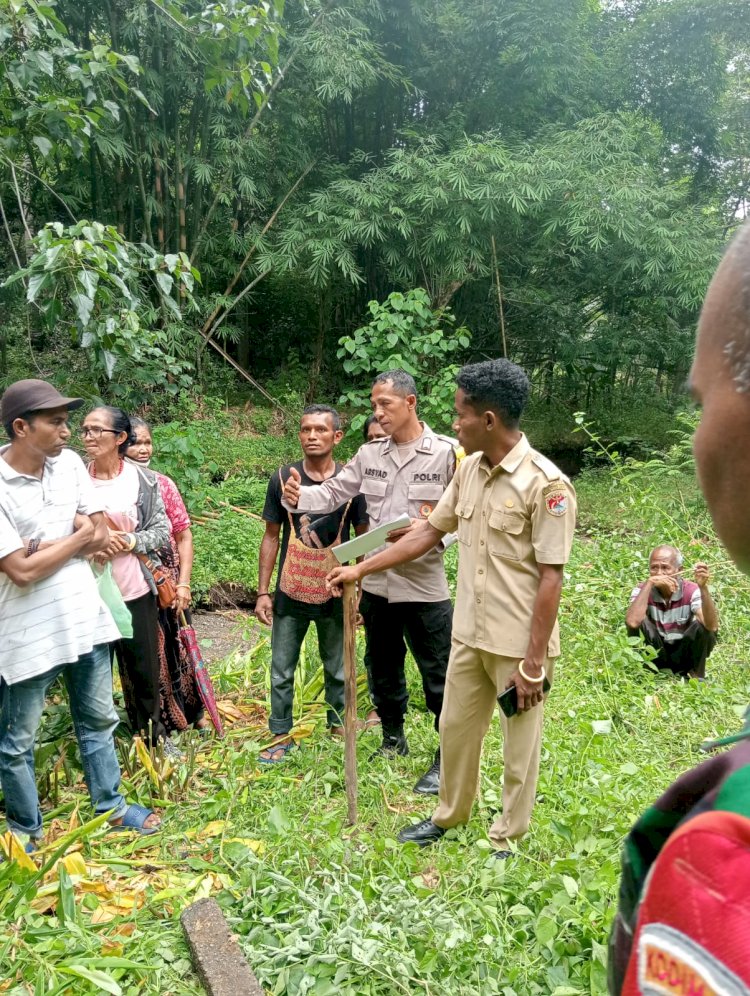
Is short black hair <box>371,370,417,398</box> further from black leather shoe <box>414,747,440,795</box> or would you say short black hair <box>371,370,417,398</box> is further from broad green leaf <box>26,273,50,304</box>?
black leather shoe <box>414,747,440,795</box>

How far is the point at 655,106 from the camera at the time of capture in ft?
36.8

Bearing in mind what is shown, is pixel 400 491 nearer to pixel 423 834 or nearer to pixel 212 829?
pixel 423 834

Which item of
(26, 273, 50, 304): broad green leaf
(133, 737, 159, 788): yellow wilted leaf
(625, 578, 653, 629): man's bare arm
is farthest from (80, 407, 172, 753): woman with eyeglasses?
(625, 578, 653, 629): man's bare arm

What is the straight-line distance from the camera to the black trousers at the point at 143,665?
364cm

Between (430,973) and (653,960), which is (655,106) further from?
(653,960)

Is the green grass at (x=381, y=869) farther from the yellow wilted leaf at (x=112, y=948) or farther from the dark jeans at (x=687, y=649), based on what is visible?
the dark jeans at (x=687, y=649)

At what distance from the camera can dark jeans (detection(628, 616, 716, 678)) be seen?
4.47 meters

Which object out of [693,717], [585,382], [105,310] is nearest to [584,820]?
[693,717]

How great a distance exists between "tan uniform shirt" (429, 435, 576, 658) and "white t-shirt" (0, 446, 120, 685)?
56.4 inches

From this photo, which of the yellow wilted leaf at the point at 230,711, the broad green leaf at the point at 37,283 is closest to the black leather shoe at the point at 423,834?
the yellow wilted leaf at the point at 230,711

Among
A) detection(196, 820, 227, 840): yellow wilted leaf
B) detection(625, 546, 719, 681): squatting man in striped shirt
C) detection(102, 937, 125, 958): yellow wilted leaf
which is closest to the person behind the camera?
detection(102, 937, 125, 958): yellow wilted leaf

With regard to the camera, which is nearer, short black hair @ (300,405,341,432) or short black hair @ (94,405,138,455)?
short black hair @ (94,405,138,455)

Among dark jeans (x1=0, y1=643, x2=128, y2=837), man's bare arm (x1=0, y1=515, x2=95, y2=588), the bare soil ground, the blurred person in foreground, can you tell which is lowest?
the bare soil ground

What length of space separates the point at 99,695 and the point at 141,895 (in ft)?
2.56
